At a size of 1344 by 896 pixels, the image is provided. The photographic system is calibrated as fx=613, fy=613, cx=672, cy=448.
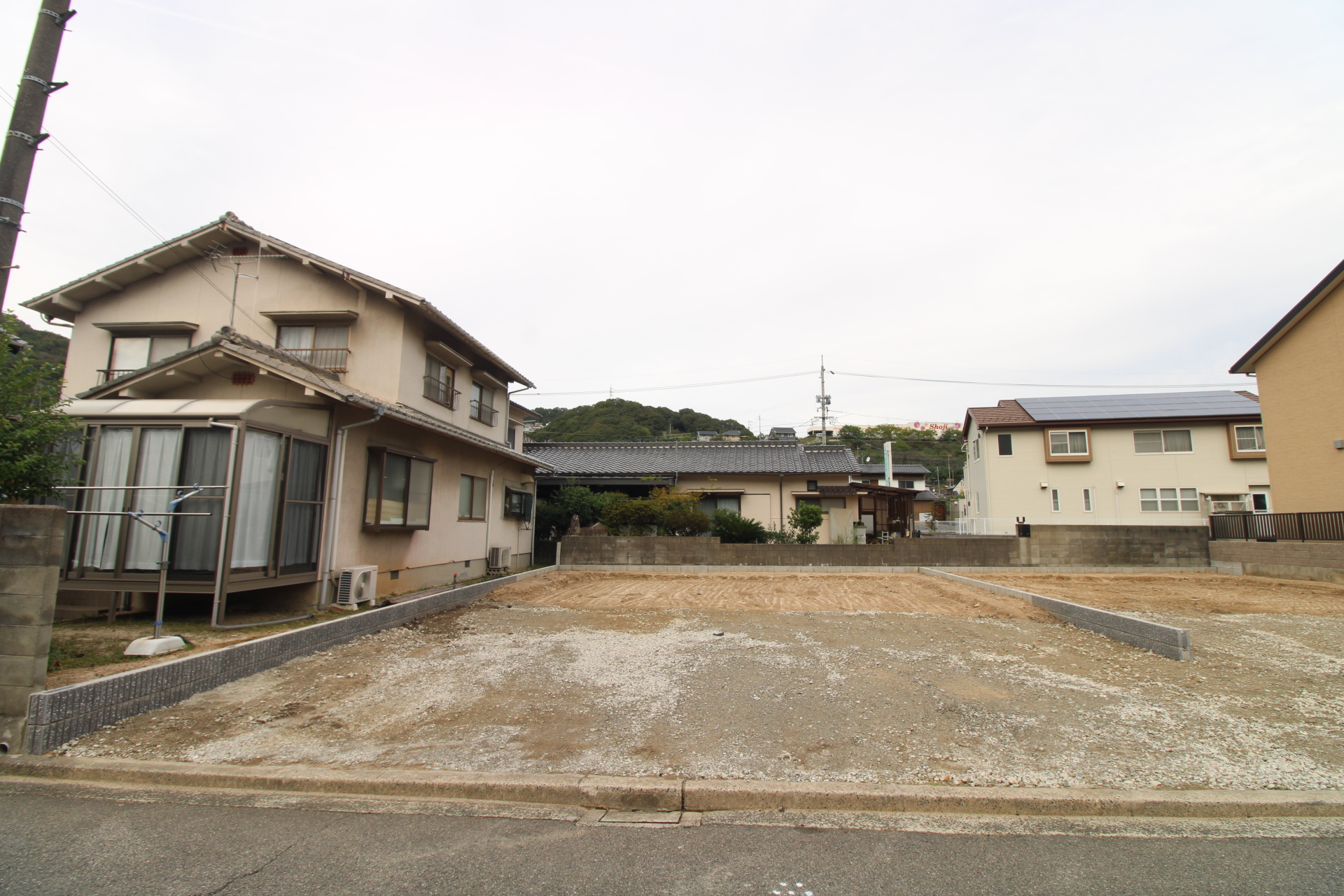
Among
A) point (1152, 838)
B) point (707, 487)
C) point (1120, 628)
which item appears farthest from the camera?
point (707, 487)

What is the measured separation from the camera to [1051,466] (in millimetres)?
22125

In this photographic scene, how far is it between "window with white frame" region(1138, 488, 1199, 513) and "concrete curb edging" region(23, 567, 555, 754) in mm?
24789

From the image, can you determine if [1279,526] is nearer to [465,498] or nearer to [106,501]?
[465,498]

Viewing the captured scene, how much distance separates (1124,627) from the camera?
23.5ft

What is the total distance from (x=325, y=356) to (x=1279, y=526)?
21756 mm

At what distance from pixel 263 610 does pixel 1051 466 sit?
23779 mm

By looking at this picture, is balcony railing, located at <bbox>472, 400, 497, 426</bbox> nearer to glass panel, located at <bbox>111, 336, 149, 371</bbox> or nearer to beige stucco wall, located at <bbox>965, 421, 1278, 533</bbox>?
glass panel, located at <bbox>111, 336, 149, 371</bbox>

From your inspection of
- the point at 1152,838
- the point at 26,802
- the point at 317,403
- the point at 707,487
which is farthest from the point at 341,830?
the point at 707,487

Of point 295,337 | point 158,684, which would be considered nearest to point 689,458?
point 295,337

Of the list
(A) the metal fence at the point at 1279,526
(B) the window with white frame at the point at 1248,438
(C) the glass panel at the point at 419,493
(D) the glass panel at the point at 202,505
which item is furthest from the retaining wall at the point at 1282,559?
(D) the glass panel at the point at 202,505

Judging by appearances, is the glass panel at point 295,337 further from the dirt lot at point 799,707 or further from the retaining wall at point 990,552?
the retaining wall at point 990,552

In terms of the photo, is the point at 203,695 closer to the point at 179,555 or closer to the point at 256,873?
the point at 179,555

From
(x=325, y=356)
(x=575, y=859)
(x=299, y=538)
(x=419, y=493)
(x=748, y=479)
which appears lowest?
(x=575, y=859)

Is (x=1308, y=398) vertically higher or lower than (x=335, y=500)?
higher
